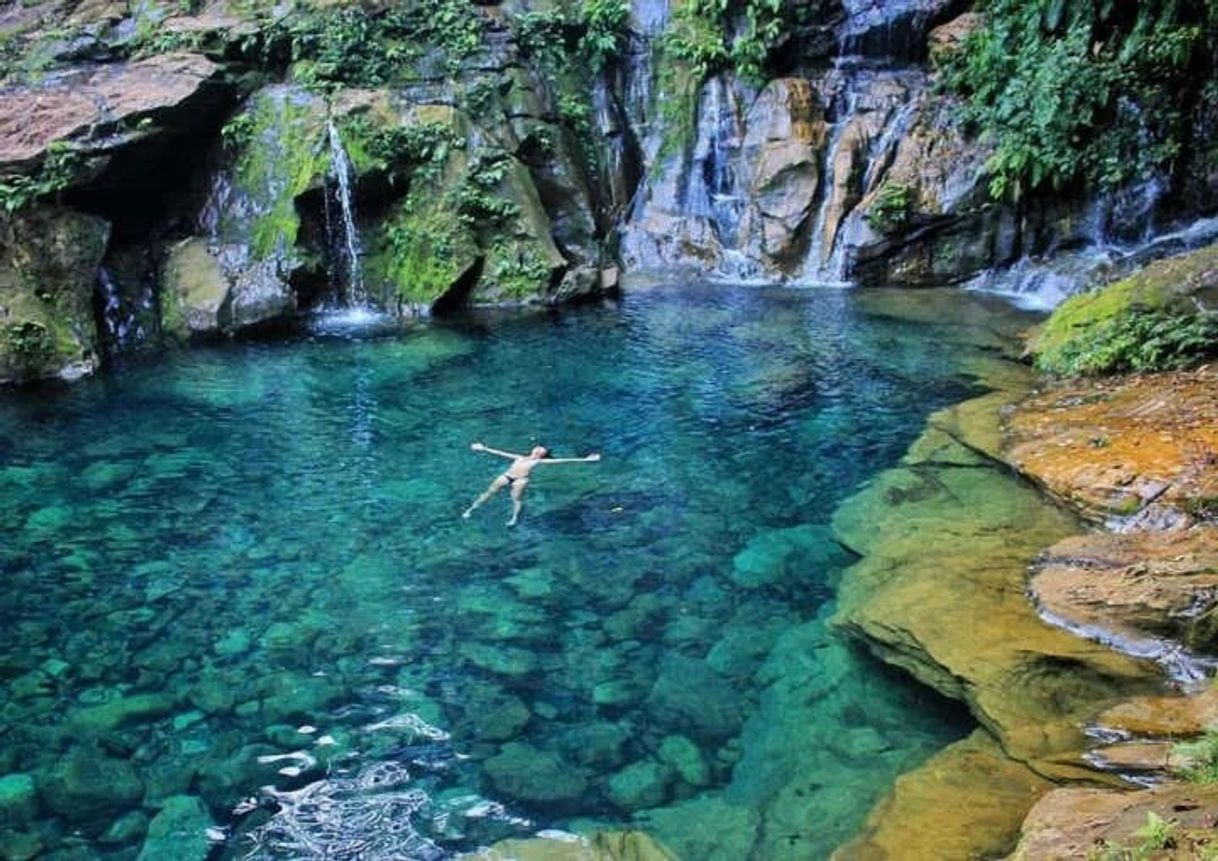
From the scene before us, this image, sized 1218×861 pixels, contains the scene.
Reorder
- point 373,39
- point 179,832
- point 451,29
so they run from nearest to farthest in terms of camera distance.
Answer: point 179,832 → point 373,39 → point 451,29

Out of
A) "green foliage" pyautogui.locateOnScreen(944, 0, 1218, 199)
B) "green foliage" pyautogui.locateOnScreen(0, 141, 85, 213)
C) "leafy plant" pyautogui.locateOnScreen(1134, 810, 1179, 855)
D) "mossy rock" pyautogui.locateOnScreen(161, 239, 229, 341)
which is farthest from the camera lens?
"mossy rock" pyautogui.locateOnScreen(161, 239, 229, 341)

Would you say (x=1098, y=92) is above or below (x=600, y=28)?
below

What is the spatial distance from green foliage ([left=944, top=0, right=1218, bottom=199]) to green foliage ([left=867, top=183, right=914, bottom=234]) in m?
1.41

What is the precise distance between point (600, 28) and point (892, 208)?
24.0 ft

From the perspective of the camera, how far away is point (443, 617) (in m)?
6.52

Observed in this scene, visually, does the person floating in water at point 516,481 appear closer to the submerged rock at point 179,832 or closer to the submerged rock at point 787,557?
the submerged rock at point 787,557

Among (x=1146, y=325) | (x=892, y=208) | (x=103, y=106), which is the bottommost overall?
(x=1146, y=325)

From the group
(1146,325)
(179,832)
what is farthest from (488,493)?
(1146,325)

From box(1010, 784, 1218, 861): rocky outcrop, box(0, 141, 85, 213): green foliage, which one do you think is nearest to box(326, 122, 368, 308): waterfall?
box(0, 141, 85, 213): green foliage

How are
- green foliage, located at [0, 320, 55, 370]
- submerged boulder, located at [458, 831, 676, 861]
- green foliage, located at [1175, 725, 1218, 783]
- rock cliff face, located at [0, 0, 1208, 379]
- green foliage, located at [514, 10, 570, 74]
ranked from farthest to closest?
green foliage, located at [514, 10, 570, 74] < rock cliff face, located at [0, 0, 1208, 379] < green foliage, located at [0, 320, 55, 370] < submerged boulder, located at [458, 831, 676, 861] < green foliage, located at [1175, 725, 1218, 783]

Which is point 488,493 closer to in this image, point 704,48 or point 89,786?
point 89,786

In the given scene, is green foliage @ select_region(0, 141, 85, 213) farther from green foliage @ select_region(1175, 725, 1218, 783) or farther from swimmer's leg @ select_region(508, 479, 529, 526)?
green foliage @ select_region(1175, 725, 1218, 783)

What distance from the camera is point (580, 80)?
19.1m

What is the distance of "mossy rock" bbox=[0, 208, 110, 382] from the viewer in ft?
40.5
